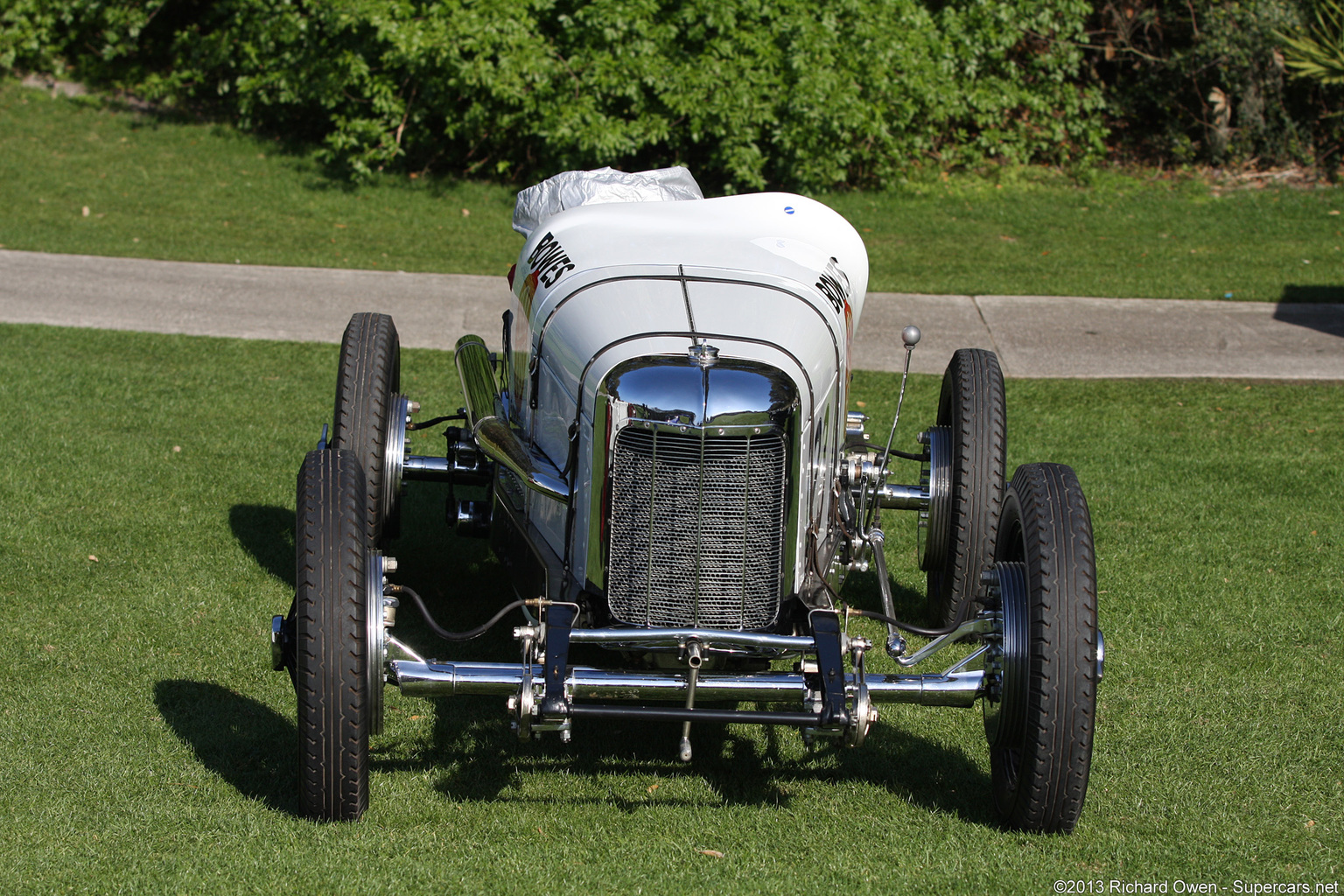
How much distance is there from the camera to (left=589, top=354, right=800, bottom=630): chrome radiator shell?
3965mm

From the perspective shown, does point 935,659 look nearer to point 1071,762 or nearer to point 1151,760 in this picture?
point 1151,760

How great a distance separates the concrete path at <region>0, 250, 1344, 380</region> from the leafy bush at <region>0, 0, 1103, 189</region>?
2.30 m

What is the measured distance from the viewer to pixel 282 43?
1336cm

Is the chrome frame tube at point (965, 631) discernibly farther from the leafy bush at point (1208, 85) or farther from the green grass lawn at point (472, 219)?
the leafy bush at point (1208, 85)

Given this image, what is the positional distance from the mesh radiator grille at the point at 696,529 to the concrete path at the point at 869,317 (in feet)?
17.8

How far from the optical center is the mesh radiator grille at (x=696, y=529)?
157 inches

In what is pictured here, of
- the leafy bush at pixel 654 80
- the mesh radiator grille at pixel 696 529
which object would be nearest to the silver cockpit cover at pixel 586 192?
the mesh radiator grille at pixel 696 529

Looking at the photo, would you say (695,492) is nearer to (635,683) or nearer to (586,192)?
(635,683)

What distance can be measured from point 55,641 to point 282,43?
9.67 metres

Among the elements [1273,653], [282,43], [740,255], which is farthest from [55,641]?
[282,43]

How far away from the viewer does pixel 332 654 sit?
3754mm

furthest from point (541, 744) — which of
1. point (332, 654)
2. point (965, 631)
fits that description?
point (965, 631)

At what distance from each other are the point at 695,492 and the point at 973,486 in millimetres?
1766

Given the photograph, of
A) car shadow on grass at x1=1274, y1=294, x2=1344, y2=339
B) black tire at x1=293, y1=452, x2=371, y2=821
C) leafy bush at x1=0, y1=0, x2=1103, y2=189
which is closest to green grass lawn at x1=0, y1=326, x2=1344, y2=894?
black tire at x1=293, y1=452, x2=371, y2=821
